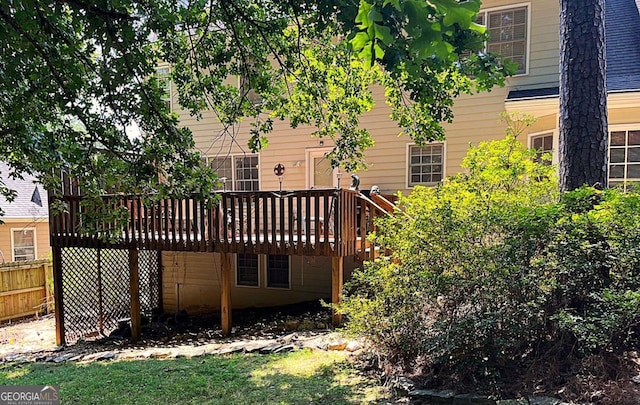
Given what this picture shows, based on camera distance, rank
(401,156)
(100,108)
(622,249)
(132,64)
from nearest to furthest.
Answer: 1. (622,249)
2. (132,64)
3. (100,108)
4. (401,156)

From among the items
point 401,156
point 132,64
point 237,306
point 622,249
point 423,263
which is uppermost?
point 132,64

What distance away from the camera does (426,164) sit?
8.62 meters

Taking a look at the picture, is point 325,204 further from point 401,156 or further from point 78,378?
point 78,378

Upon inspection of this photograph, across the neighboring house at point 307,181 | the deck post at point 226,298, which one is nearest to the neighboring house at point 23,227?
the neighboring house at point 307,181

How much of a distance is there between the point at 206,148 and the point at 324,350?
739 centimetres

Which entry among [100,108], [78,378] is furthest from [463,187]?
[78,378]

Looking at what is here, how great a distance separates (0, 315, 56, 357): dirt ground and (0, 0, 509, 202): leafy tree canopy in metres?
5.34

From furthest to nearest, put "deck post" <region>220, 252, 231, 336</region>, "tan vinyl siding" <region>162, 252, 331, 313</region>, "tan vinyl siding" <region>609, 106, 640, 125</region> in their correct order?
"tan vinyl siding" <region>162, 252, 331, 313</region> → "deck post" <region>220, 252, 231, 336</region> → "tan vinyl siding" <region>609, 106, 640, 125</region>

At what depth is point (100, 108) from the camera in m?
4.14

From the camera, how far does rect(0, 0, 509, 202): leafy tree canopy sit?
10.8 ft

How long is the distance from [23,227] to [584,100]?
1671cm

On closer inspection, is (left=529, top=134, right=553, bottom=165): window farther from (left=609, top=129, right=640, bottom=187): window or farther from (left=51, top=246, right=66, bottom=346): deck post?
(left=51, top=246, right=66, bottom=346): deck post

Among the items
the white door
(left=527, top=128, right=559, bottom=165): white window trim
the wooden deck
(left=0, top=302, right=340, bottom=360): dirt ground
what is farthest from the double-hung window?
(left=527, top=128, right=559, bottom=165): white window trim

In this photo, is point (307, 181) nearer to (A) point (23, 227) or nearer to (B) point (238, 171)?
(B) point (238, 171)
